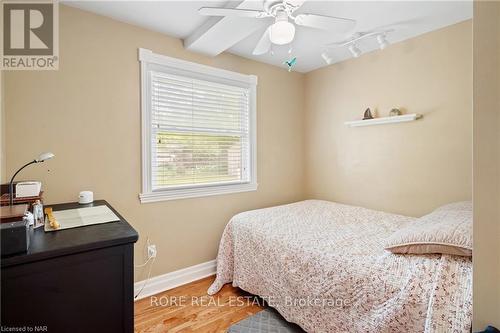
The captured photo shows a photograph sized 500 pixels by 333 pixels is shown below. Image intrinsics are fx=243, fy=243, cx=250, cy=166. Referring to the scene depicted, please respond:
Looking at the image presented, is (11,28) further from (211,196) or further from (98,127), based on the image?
(211,196)

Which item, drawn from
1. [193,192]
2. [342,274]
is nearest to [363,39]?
[342,274]

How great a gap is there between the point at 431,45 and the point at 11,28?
3.47 meters

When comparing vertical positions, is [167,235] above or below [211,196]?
below

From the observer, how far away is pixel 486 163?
0.88 metres

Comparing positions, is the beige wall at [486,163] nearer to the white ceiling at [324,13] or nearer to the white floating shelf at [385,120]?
the white ceiling at [324,13]

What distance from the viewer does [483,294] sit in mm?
899

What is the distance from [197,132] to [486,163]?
88.1 inches

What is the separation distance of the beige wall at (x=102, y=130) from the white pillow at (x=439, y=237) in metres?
1.79

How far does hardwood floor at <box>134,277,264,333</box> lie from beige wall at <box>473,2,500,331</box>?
161cm

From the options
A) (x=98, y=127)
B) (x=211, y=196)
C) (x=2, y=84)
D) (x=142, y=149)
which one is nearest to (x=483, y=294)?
(x=211, y=196)

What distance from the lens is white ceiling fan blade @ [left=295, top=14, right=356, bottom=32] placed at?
1514 mm

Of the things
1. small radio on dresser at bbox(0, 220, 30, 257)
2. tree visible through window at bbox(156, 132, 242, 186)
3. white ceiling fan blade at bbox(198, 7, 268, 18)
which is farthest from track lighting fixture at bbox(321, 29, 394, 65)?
small radio on dresser at bbox(0, 220, 30, 257)

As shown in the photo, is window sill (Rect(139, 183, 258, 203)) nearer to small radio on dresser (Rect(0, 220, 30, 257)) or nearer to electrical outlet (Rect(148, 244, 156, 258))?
electrical outlet (Rect(148, 244, 156, 258))

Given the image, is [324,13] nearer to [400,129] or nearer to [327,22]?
[327,22]
